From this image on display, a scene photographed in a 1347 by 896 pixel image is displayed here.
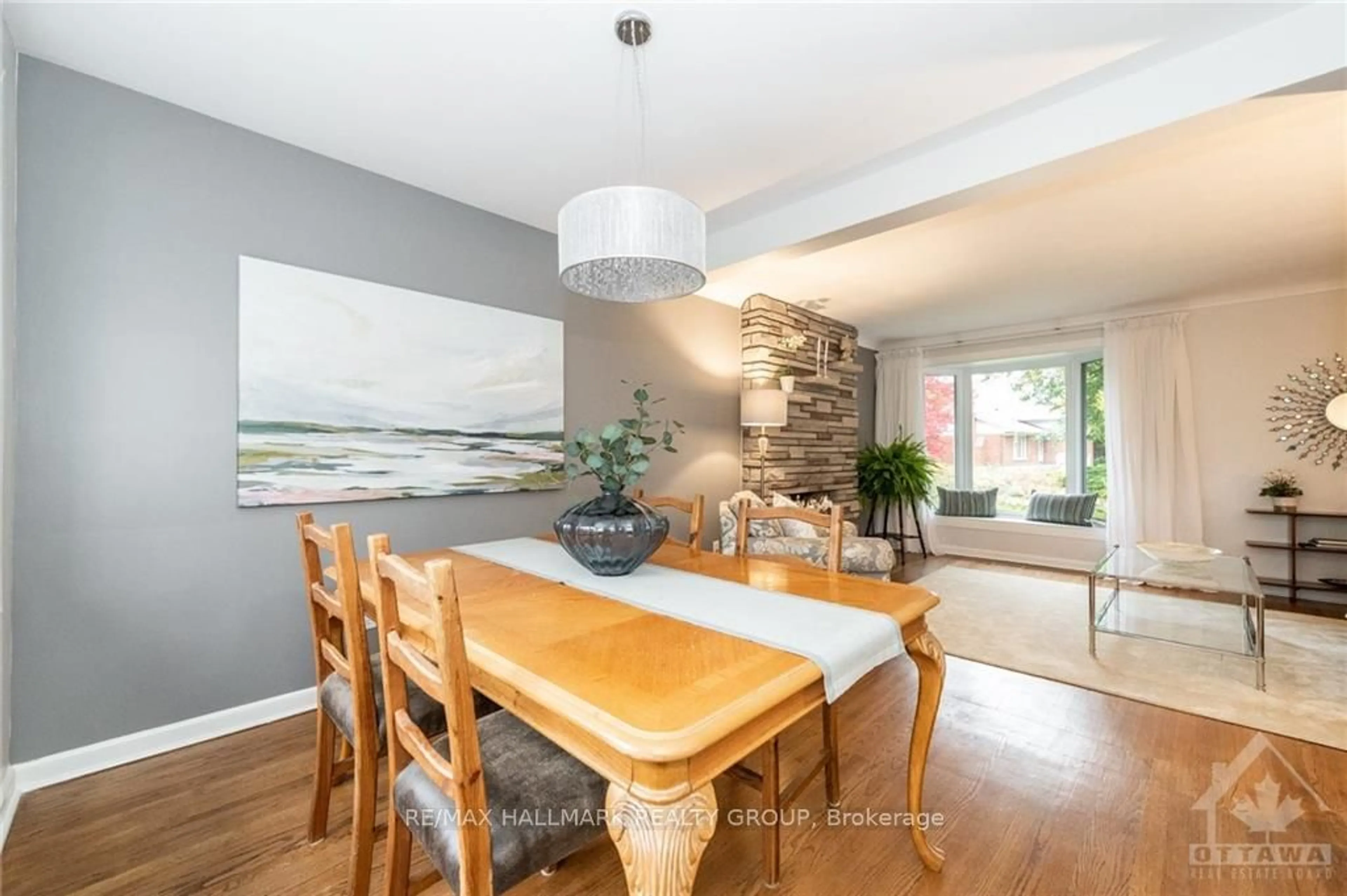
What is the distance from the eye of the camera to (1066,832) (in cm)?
160

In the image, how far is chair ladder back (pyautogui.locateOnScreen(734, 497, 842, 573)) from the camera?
1.74 meters

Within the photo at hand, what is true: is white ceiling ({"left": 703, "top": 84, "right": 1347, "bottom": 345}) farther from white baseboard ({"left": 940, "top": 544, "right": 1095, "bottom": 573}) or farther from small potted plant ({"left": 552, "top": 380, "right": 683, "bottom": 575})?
white baseboard ({"left": 940, "top": 544, "right": 1095, "bottom": 573})

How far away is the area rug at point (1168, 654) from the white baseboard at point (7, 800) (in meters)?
3.14

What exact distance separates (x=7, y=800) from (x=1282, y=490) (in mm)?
7215

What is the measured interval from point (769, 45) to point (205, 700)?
10.2 feet

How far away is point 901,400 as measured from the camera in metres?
6.09

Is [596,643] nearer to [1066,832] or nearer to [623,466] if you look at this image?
[623,466]

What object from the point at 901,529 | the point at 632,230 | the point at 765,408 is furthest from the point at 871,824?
the point at 901,529

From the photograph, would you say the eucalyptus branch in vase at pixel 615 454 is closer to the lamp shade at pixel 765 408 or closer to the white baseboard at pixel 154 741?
the white baseboard at pixel 154 741

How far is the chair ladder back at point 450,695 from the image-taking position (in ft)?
2.77

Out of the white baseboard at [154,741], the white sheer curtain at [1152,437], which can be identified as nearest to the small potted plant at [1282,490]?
the white sheer curtain at [1152,437]

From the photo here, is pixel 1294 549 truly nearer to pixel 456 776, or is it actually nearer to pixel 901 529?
pixel 901 529

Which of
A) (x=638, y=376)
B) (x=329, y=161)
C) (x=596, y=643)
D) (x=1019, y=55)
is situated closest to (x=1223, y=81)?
(x=1019, y=55)

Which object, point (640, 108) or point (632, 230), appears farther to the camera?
point (640, 108)
